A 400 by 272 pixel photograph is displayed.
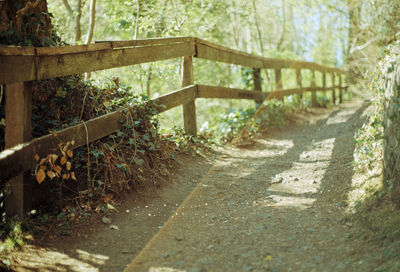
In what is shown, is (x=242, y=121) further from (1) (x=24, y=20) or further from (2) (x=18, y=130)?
(2) (x=18, y=130)

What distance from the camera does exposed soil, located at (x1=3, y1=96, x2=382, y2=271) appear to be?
9.58ft

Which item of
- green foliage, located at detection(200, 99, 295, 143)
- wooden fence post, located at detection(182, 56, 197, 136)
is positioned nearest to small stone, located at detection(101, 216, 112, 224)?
wooden fence post, located at detection(182, 56, 197, 136)

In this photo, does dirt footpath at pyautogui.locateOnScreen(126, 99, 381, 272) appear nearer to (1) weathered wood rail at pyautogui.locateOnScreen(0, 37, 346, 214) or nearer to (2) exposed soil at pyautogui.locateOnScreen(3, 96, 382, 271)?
(2) exposed soil at pyautogui.locateOnScreen(3, 96, 382, 271)

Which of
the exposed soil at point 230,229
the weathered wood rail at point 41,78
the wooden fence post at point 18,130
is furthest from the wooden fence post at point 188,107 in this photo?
the wooden fence post at point 18,130

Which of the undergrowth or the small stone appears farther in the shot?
the small stone

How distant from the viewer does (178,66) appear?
7.92 m

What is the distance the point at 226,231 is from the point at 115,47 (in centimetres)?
226

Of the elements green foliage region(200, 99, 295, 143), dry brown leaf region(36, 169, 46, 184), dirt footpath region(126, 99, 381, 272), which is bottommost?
dirt footpath region(126, 99, 381, 272)

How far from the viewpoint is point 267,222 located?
357 centimetres

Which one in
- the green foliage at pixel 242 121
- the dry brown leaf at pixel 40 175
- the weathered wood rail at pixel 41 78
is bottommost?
the green foliage at pixel 242 121

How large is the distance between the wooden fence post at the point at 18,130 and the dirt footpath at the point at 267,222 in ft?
3.72

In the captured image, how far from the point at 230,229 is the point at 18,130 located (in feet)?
6.54

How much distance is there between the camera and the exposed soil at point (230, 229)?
2920 millimetres

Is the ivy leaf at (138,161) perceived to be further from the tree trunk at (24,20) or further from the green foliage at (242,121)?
the green foliage at (242,121)
